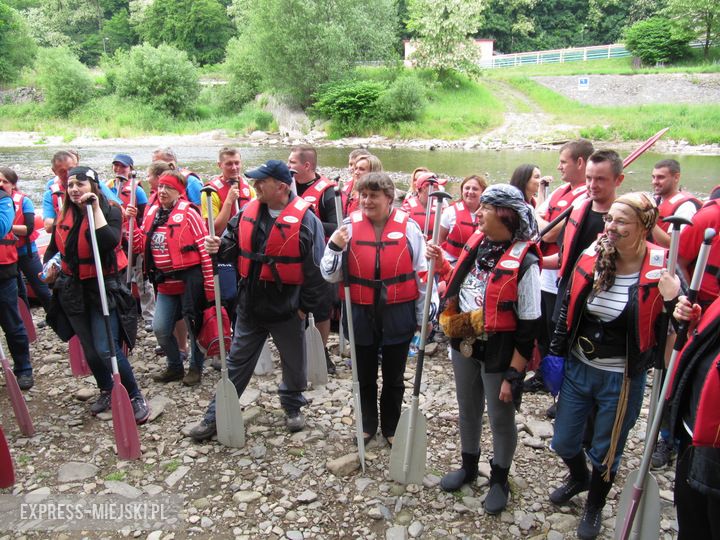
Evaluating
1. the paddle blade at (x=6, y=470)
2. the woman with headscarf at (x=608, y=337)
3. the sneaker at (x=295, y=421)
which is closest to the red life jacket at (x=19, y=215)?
the paddle blade at (x=6, y=470)

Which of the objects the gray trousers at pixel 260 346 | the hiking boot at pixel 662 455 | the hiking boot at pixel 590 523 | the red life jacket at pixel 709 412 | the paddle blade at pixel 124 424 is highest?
the red life jacket at pixel 709 412

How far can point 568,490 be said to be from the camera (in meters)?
3.74

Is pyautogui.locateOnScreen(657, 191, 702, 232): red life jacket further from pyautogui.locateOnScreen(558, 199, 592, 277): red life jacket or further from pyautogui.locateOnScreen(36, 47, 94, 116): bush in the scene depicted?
pyautogui.locateOnScreen(36, 47, 94, 116): bush

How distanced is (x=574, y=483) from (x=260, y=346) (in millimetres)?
2517

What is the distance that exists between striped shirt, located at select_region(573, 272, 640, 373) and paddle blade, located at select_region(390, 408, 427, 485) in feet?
4.17

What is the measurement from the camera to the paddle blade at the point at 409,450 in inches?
152

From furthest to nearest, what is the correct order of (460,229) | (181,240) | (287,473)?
1. (460,229)
2. (181,240)
3. (287,473)

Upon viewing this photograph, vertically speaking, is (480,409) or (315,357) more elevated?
(480,409)

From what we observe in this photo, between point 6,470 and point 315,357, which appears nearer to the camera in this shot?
point 6,470

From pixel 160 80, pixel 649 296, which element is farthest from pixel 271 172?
pixel 160 80

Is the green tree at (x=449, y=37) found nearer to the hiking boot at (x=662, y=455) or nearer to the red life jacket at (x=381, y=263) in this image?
the red life jacket at (x=381, y=263)

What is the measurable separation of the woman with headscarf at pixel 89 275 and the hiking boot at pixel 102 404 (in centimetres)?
30

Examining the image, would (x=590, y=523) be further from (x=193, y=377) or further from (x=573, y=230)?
(x=193, y=377)

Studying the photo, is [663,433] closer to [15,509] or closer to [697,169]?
[15,509]
